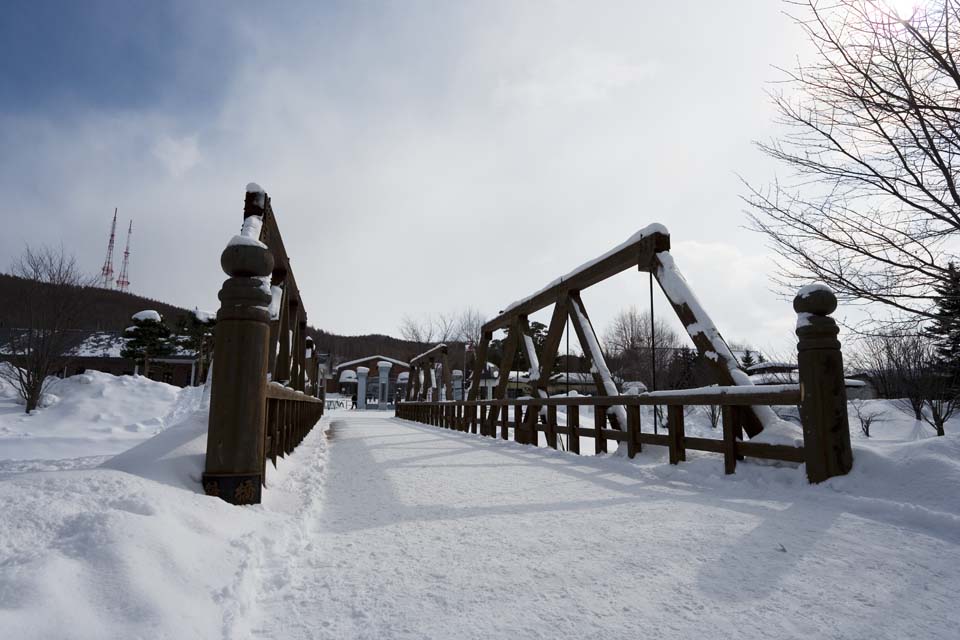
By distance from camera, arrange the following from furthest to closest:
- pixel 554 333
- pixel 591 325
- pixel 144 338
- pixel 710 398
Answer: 1. pixel 144 338
2. pixel 554 333
3. pixel 591 325
4. pixel 710 398

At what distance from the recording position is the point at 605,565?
1.77 m

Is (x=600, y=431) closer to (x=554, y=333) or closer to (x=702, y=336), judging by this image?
(x=702, y=336)

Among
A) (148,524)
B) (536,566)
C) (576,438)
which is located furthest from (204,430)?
(576,438)

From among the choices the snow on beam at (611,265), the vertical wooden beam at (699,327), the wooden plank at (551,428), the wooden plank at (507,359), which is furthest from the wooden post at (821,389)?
the wooden plank at (507,359)

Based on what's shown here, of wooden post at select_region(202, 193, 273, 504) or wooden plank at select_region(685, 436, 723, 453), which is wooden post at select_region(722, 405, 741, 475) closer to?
wooden plank at select_region(685, 436, 723, 453)

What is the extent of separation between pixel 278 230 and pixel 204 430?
2361 millimetres

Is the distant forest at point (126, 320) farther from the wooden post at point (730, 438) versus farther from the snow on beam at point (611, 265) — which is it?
the wooden post at point (730, 438)

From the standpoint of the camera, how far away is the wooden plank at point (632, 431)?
4.89 meters

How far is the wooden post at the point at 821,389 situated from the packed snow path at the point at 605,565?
8.2 inches

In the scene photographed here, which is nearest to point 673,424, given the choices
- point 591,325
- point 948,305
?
point 591,325

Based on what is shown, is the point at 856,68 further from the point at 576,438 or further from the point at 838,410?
the point at 576,438

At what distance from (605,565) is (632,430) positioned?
3340 mm

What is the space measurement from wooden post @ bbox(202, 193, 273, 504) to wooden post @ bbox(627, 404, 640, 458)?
3442mm

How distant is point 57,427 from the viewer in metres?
13.3
